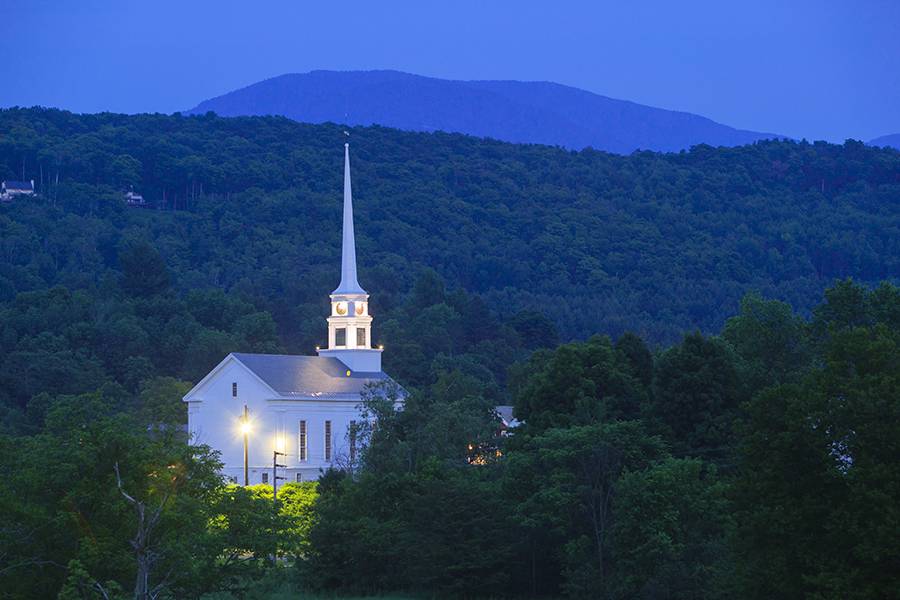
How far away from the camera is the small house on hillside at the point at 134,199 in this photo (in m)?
182

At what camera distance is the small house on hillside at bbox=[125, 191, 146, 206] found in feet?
598

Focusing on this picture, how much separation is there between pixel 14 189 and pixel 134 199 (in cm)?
1356

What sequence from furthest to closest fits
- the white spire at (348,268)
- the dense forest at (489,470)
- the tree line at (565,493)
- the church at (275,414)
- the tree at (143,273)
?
1. the tree at (143,273)
2. the white spire at (348,268)
3. the church at (275,414)
4. the dense forest at (489,470)
5. the tree line at (565,493)

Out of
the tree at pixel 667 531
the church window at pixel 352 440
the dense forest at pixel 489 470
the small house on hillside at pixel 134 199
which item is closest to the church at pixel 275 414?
the church window at pixel 352 440

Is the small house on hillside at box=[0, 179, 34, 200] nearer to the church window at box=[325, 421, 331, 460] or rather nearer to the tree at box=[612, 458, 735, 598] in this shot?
the church window at box=[325, 421, 331, 460]

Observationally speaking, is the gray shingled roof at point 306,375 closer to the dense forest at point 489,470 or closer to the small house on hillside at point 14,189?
the dense forest at point 489,470

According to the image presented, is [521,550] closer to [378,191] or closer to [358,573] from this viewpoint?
[358,573]

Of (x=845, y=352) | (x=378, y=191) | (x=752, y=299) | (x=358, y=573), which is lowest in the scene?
(x=358, y=573)

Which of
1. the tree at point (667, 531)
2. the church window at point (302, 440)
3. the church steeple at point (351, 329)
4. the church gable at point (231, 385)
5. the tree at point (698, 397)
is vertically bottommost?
the tree at point (667, 531)

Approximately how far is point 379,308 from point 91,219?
138 ft

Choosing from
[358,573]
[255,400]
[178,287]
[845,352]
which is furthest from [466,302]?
[845,352]

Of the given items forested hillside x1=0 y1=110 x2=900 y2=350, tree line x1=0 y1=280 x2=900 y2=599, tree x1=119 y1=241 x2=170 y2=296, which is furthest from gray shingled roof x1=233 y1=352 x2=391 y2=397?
forested hillside x1=0 y1=110 x2=900 y2=350

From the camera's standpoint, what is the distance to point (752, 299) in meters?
67.6

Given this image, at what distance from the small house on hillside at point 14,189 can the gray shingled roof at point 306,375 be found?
95.9 meters
